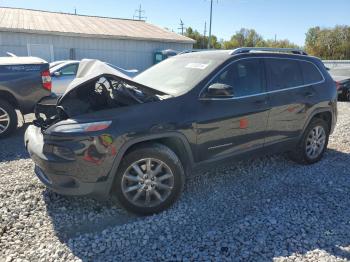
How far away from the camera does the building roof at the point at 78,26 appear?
17.0m

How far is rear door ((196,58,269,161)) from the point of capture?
11.9ft

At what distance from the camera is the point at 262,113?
13.5 ft

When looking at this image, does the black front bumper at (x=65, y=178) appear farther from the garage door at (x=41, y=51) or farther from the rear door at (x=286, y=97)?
the garage door at (x=41, y=51)

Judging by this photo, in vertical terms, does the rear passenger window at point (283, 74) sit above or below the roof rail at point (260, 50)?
below

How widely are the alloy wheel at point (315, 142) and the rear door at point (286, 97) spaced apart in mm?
398

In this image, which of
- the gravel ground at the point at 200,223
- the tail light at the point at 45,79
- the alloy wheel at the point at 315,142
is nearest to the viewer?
the gravel ground at the point at 200,223

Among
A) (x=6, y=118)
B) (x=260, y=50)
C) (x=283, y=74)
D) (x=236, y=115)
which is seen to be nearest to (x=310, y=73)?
(x=283, y=74)

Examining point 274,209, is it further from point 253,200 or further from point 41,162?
point 41,162

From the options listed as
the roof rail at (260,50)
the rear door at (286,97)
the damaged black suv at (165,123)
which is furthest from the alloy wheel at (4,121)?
the rear door at (286,97)

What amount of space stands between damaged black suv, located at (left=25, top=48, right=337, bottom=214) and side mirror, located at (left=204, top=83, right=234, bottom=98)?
12 millimetres

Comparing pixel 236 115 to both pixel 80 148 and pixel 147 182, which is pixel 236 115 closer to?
pixel 147 182

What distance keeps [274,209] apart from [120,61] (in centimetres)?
1748

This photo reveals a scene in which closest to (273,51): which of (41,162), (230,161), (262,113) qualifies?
(262,113)

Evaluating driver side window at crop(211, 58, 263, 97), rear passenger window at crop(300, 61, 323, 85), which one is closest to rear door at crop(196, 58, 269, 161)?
driver side window at crop(211, 58, 263, 97)
